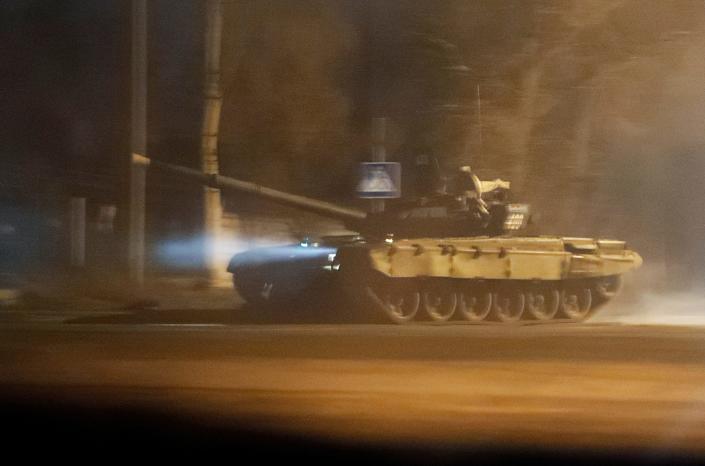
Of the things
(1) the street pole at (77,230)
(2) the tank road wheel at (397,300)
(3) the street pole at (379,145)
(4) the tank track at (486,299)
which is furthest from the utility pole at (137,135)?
(4) the tank track at (486,299)

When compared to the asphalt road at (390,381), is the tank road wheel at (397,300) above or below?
above

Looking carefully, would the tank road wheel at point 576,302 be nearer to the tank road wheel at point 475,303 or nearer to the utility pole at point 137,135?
the tank road wheel at point 475,303

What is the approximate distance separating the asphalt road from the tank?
2.01 metres

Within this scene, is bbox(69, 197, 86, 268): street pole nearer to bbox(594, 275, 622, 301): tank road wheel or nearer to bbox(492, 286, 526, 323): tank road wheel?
bbox(492, 286, 526, 323): tank road wheel

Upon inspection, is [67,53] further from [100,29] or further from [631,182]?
[631,182]

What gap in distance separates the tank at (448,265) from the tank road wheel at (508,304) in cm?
1

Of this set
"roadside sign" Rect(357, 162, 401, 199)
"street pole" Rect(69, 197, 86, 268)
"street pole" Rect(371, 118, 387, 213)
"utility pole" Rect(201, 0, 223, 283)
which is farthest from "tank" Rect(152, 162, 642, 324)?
"street pole" Rect(69, 197, 86, 268)

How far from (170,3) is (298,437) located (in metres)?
18.2

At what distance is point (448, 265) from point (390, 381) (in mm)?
7208

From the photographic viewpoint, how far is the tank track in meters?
17.5

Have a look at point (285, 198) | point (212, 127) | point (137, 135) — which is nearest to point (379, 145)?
point (285, 198)

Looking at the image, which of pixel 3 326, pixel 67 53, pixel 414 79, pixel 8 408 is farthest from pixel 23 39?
pixel 8 408

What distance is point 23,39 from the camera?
2586cm

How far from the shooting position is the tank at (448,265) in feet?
56.2
